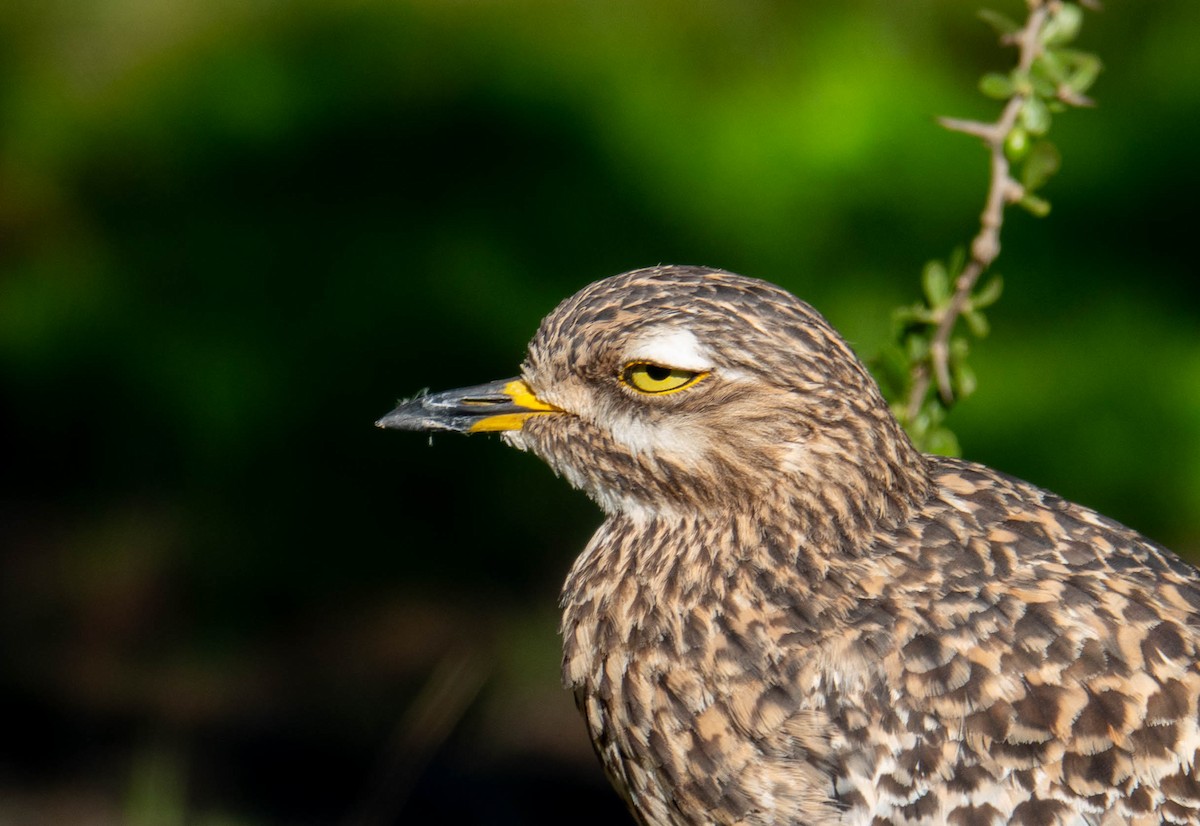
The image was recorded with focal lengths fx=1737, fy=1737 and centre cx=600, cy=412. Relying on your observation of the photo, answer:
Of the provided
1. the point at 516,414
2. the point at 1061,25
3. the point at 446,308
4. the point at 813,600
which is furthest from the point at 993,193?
the point at 446,308

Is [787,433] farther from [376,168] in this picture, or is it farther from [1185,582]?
[376,168]

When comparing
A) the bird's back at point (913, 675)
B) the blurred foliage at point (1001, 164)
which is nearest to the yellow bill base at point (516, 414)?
the bird's back at point (913, 675)

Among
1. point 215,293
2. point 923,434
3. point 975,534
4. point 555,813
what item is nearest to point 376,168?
point 215,293

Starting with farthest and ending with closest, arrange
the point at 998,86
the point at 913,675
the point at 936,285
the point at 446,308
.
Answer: the point at 446,308 → the point at 936,285 → the point at 998,86 → the point at 913,675

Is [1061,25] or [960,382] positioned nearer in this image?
[1061,25]

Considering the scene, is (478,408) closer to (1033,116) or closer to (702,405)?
(702,405)

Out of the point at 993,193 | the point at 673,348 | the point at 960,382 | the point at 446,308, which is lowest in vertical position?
the point at 446,308

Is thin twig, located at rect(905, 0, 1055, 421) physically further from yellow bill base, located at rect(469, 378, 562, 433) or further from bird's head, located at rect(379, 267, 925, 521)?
yellow bill base, located at rect(469, 378, 562, 433)
